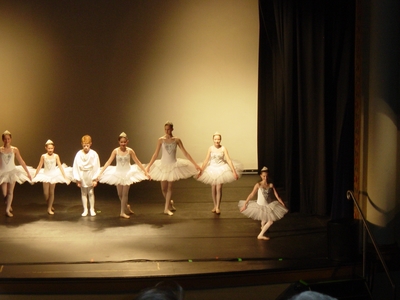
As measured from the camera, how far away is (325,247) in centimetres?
710

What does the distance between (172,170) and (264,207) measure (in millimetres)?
1518

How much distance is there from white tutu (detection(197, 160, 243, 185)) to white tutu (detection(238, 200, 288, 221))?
101 cm

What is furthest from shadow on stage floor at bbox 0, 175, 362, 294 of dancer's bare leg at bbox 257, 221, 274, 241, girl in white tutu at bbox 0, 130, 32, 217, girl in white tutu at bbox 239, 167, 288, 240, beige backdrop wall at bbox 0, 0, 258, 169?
beige backdrop wall at bbox 0, 0, 258, 169

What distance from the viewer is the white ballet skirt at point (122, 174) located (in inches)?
323

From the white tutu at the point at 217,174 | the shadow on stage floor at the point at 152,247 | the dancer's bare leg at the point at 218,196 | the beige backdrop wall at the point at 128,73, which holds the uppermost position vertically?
the beige backdrop wall at the point at 128,73

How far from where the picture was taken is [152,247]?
23.4ft

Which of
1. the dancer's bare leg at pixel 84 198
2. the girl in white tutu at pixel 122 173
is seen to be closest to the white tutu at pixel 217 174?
the girl in white tutu at pixel 122 173

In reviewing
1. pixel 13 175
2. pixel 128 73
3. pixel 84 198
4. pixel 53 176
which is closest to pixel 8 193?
pixel 13 175

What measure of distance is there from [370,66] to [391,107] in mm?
472

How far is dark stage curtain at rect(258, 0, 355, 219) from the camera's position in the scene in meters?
7.66

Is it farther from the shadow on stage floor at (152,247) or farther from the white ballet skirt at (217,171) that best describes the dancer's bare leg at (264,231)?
the white ballet skirt at (217,171)

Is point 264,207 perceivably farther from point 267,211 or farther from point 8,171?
point 8,171

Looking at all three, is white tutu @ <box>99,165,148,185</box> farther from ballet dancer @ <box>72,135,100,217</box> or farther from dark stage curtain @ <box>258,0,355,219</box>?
dark stage curtain @ <box>258,0,355,219</box>

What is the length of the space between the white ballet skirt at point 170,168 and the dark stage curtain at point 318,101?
1.30 metres
